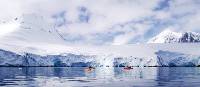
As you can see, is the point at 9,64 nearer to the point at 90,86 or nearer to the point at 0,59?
the point at 0,59

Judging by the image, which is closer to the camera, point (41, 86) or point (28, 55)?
point (41, 86)

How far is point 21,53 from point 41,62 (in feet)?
35.0

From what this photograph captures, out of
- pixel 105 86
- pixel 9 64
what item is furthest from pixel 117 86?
pixel 9 64

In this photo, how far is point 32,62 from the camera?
19550 cm

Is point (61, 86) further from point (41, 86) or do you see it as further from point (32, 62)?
point (32, 62)

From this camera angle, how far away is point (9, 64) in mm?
182625

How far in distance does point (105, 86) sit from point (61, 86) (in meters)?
5.66

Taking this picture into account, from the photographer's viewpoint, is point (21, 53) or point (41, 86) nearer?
point (41, 86)

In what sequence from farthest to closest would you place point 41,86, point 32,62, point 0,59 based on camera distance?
point 32,62, point 0,59, point 41,86

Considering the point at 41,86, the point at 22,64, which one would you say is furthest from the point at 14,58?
the point at 41,86

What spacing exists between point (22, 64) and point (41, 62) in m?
A: 11.5

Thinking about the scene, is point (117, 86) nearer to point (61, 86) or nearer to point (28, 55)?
point (61, 86)

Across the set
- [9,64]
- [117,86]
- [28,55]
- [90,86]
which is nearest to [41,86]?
[90,86]

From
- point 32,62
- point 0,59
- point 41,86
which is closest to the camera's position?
point 41,86
